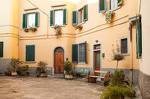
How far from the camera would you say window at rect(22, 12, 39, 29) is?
1040 inches

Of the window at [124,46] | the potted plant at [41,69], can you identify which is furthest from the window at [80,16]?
the window at [124,46]

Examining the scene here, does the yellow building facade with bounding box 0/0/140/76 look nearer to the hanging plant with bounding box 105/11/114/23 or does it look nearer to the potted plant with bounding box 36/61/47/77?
the hanging plant with bounding box 105/11/114/23

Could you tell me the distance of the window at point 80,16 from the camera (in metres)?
22.4

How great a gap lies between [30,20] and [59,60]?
4684 millimetres

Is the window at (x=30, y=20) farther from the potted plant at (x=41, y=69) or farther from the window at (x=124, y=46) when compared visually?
the window at (x=124, y=46)

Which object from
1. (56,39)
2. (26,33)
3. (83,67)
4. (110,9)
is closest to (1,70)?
(26,33)

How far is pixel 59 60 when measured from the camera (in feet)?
83.2

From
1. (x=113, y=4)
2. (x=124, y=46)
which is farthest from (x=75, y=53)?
(x=124, y=46)

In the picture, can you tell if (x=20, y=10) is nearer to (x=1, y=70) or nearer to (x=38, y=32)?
(x=38, y=32)

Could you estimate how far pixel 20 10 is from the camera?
27.4 metres

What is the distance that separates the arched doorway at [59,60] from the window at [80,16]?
2.73 meters

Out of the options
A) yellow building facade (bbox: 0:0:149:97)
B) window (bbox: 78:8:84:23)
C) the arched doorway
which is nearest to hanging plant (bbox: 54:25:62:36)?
yellow building facade (bbox: 0:0:149:97)

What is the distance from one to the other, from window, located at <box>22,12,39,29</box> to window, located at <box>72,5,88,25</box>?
3.59 meters

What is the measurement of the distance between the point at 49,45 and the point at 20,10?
4.56 meters
